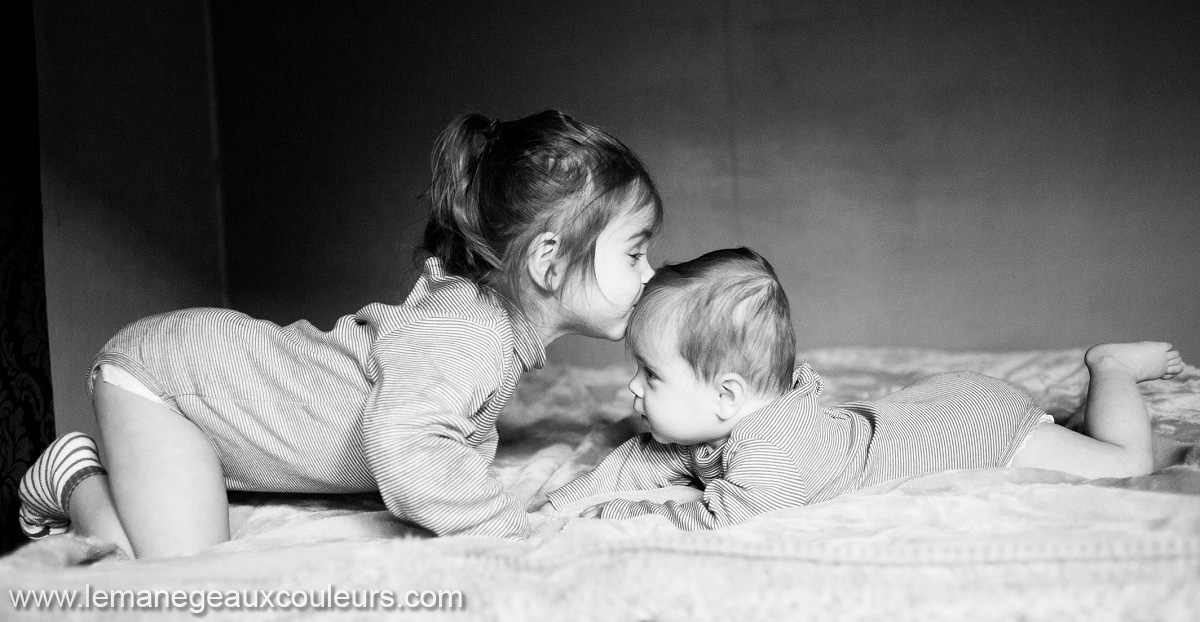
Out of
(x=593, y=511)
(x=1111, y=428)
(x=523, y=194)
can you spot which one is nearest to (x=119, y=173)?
Result: (x=523, y=194)

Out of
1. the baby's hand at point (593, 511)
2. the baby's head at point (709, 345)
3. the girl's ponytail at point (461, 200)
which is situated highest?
the girl's ponytail at point (461, 200)

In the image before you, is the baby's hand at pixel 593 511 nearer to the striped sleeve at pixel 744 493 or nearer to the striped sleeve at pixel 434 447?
the striped sleeve at pixel 744 493

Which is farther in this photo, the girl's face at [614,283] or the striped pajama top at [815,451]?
the girl's face at [614,283]

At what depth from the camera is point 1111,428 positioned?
135 cm

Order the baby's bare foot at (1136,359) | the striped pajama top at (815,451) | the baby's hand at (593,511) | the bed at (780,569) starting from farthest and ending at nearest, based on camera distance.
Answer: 1. the baby's bare foot at (1136,359)
2. the baby's hand at (593,511)
3. the striped pajama top at (815,451)
4. the bed at (780,569)

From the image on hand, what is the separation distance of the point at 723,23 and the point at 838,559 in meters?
2.25

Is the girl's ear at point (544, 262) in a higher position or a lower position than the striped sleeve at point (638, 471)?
higher

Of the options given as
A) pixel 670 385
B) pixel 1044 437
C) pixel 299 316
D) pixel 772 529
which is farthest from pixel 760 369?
pixel 299 316

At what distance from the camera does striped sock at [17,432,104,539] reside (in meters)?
1.27

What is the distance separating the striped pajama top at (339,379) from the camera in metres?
1.06

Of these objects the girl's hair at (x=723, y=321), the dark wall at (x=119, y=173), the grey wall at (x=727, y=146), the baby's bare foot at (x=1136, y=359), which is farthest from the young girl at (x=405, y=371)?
the grey wall at (x=727, y=146)

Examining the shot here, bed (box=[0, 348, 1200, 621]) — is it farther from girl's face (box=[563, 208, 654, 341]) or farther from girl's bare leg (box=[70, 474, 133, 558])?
girl's face (box=[563, 208, 654, 341])

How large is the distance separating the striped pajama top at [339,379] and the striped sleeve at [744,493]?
20 centimetres

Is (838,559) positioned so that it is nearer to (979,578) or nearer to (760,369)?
(979,578)
